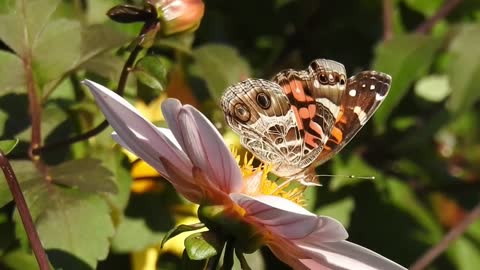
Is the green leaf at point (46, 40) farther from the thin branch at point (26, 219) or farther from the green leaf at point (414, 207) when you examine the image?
the green leaf at point (414, 207)

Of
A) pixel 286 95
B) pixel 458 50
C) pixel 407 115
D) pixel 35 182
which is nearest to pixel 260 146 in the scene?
pixel 286 95

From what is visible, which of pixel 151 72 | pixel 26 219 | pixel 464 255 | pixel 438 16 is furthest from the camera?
pixel 464 255

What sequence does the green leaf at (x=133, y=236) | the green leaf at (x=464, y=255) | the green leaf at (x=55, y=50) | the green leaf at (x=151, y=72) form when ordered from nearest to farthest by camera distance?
the green leaf at (x=151, y=72)
the green leaf at (x=55, y=50)
the green leaf at (x=133, y=236)
the green leaf at (x=464, y=255)

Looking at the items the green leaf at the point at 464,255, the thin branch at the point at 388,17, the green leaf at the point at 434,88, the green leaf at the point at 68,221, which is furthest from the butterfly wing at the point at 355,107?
the green leaf at the point at 464,255

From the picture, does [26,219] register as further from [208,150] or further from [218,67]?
[218,67]

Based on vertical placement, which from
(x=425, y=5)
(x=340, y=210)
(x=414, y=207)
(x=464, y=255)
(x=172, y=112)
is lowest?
(x=464, y=255)

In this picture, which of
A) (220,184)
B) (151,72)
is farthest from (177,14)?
(220,184)

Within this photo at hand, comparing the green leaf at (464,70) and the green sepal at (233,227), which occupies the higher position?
the green sepal at (233,227)

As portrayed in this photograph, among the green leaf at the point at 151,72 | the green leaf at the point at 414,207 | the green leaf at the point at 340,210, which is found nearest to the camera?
the green leaf at the point at 151,72
